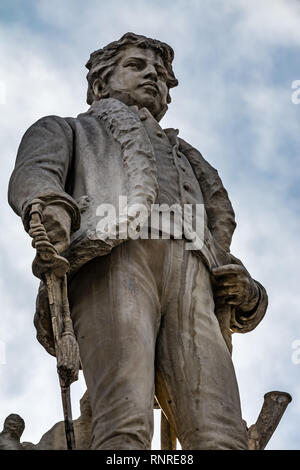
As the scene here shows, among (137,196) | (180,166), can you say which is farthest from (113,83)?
(137,196)

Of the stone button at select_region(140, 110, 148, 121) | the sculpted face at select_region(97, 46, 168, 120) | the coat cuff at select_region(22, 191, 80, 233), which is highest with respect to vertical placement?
the sculpted face at select_region(97, 46, 168, 120)

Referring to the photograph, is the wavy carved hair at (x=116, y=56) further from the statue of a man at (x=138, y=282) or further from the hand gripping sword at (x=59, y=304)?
the hand gripping sword at (x=59, y=304)

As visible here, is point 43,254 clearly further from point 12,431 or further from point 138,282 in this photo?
point 12,431

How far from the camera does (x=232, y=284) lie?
10.3m

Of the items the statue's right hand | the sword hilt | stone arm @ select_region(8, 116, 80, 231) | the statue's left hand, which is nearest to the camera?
the sword hilt

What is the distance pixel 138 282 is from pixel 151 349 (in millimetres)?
530


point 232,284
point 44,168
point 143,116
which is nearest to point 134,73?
point 143,116

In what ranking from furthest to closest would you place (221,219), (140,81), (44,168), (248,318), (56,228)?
(140,81) < (221,219) < (248,318) < (44,168) < (56,228)

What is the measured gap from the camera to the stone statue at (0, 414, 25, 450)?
9539 mm

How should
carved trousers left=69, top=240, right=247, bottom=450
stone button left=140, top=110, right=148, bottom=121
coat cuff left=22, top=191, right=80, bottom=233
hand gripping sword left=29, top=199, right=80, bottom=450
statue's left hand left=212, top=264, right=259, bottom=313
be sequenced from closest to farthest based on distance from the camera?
1. hand gripping sword left=29, top=199, right=80, bottom=450
2. carved trousers left=69, top=240, right=247, bottom=450
3. coat cuff left=22, top=191, right=80, bottom=233
4. statue's left hand left=212, top=264, right=259, bottom=313
5. stone button left=140, top=110, right=148, bottom=121

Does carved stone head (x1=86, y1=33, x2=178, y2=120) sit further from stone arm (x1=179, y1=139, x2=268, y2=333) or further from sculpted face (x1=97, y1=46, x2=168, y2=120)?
stone arm (x1=179, y1=139, x2=268, y2=333)

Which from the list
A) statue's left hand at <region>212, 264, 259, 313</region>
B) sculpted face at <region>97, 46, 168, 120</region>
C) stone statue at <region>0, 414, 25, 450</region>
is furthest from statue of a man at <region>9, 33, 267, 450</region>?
stone statue at <region>0, 414, 25, 450</region>
